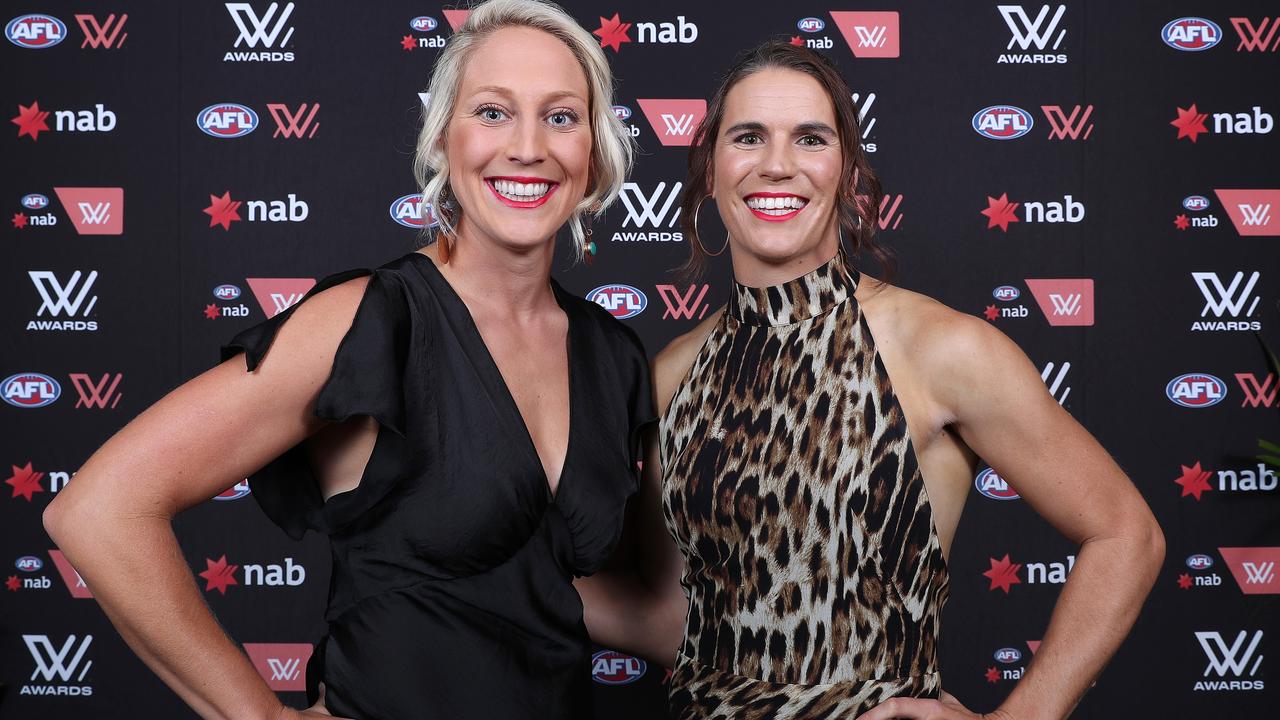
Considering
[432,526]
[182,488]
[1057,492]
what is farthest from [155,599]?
[1057,492]

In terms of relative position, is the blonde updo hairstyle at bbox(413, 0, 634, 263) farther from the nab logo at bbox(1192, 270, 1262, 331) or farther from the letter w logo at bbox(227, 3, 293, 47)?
the nab logo at bbox(1192, 270, 1262, 331)

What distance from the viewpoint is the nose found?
1.46 metres

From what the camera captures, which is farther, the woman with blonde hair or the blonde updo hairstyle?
the blonde updo hairstyle

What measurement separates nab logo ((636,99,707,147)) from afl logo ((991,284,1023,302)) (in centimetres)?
113

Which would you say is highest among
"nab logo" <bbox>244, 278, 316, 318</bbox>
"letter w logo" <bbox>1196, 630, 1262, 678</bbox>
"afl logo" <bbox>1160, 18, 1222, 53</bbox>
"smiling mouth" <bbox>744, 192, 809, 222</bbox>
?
"afl logo" <bbox>1160, 18, 1222, 53</bbox>

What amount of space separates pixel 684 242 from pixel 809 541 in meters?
1.96

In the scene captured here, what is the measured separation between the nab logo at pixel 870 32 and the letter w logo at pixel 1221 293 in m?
1.28

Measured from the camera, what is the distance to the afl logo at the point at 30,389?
334 cm

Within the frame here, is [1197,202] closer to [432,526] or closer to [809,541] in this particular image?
[809,541]

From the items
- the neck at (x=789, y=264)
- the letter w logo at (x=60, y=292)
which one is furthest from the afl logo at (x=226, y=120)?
the neck at (x=789, y=264)

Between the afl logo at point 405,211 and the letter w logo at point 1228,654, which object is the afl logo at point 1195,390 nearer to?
the letter w logo at point 1228,654

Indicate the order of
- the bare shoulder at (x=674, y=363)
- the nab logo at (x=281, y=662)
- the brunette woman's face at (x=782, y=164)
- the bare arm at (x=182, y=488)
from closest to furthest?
the bare arm at (x=182, y=488) < the brunette woman's face at (x=782, y=164) < the bare shoulder at (x=674, y=363) < the nab logo at (x=281, y=662)

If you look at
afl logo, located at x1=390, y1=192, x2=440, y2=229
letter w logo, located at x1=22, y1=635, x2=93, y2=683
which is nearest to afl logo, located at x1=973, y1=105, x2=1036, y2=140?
afl logo, located at x1=390, y1=192, x2=440, y2=229

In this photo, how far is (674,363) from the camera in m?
1.84
